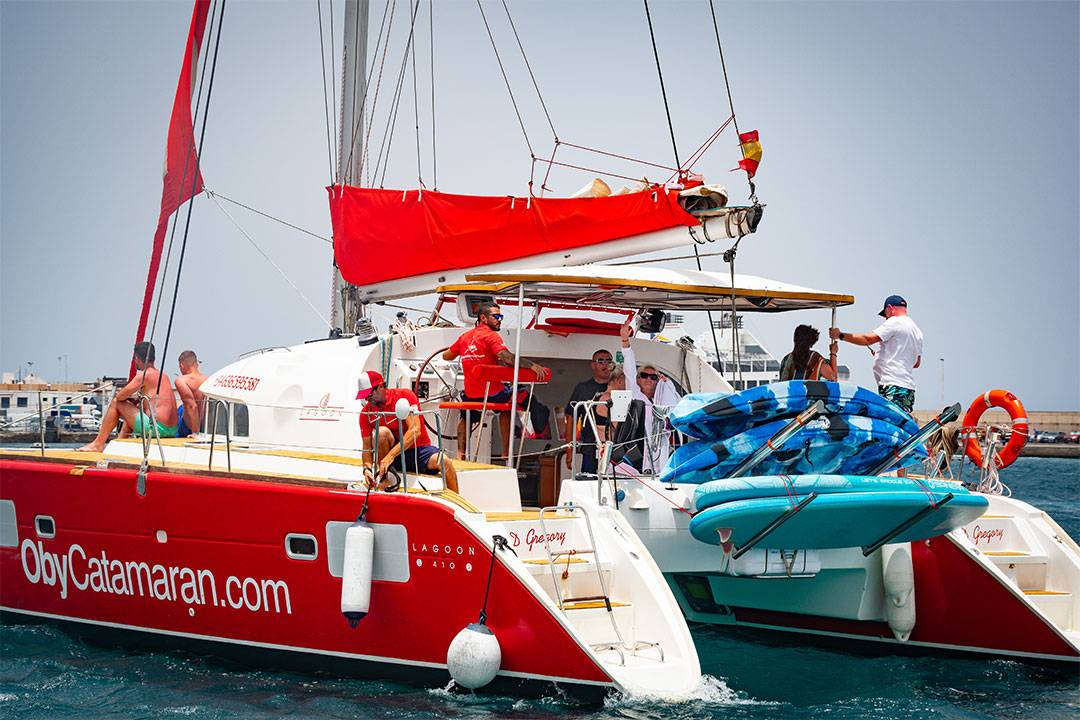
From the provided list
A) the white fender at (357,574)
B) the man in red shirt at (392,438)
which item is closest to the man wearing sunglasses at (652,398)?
the man in red shirt at (392,438)

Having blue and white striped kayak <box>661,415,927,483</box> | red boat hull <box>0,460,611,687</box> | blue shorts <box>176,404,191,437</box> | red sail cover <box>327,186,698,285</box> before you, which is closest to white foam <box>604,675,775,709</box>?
red boat hull <box>0,460,611,687</box>

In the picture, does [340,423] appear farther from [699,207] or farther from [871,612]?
[871,612]

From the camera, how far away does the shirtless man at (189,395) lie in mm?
9516

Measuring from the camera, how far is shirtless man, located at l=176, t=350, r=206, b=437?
9516mm

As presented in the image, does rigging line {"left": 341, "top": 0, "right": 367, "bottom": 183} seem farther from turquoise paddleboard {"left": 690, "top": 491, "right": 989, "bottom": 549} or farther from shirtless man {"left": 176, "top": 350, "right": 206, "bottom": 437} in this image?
turquoise paddleboard {"left": 690, "top": 491, "right": 989, "bottom": 549}

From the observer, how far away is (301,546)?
7.34 meters

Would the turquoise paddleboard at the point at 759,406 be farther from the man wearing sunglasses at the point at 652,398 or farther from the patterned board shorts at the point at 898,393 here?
the patterned board shorts at the point at 898,393

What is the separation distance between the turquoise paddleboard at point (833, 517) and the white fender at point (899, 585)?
687 mm

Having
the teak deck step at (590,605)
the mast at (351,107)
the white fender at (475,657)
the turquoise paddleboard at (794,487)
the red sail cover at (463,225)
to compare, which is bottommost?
the white fender at (475,657)

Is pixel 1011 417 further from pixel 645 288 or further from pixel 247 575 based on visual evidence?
pixel 247 575

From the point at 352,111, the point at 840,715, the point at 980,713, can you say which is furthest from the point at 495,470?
the point at 352,111

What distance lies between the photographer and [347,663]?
7.27 meters

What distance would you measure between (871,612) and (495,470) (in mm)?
2912

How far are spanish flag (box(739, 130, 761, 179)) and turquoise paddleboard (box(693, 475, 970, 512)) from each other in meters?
2.85
